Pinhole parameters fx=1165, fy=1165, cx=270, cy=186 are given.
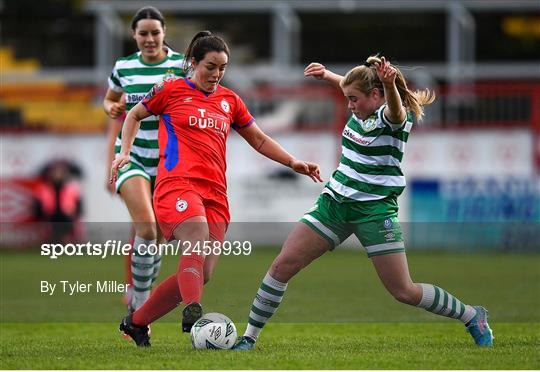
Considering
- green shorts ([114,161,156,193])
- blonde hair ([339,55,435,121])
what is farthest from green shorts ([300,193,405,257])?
green shorts ([114,161,156,193])

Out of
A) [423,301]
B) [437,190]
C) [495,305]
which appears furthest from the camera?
[437,190]

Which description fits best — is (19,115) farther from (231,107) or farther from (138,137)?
(231,107)

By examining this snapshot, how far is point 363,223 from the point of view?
24.0ft

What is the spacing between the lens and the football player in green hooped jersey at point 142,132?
8.62 metres

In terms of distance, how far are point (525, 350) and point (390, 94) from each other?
1857 millimetres

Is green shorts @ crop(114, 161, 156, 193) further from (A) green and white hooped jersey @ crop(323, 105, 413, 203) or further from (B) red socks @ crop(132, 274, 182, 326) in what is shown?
(A) green and white hooped jersey @ crop(323, 105, 413, 203)

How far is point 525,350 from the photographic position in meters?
7.34

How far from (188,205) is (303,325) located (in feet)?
7.90

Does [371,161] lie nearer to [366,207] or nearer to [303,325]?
[366,207]

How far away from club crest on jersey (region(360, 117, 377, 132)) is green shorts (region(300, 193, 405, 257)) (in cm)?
46

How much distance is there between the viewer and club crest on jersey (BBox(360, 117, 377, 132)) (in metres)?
7.23

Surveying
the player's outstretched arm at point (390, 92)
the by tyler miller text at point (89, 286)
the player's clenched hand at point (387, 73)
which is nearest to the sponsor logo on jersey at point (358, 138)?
the player's outstretched arm at point (390, 92)

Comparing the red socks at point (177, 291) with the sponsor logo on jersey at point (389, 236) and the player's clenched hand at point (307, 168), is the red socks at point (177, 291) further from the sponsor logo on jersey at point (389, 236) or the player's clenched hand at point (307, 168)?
the sponsor logo on jersey at point (389, 236)

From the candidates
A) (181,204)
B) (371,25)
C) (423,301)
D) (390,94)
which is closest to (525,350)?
(423,301)
